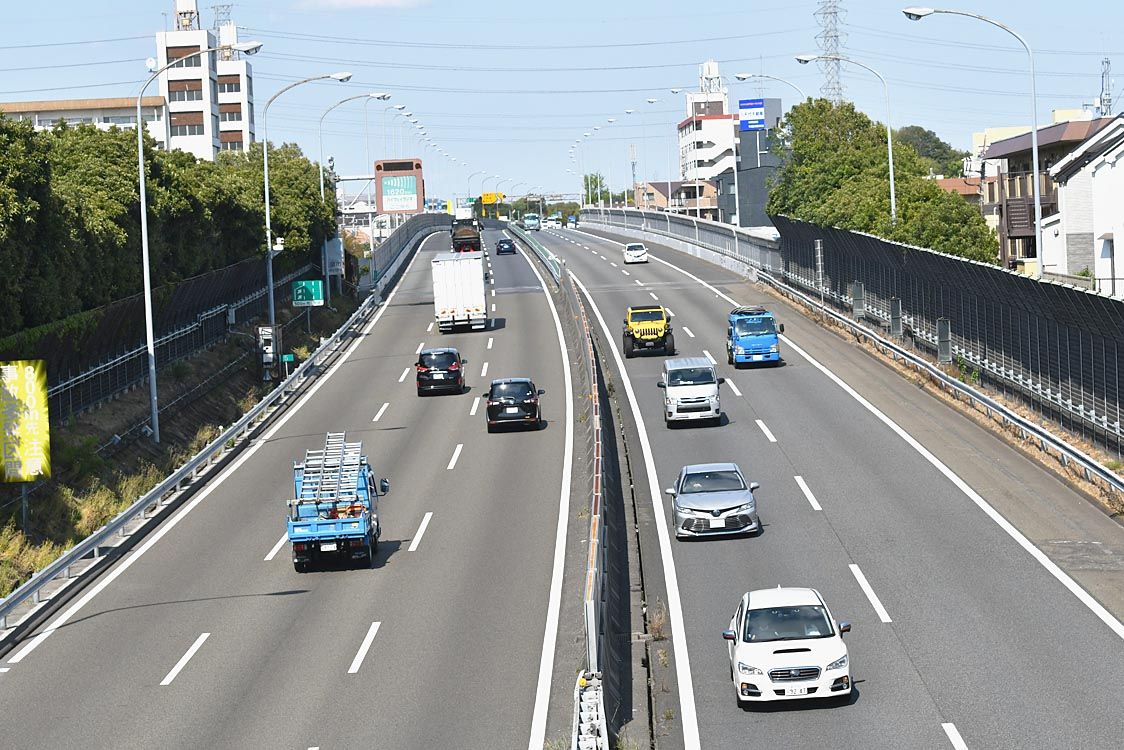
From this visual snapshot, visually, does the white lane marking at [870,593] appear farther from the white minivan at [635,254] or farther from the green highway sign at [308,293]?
the white minivan at [635,254]

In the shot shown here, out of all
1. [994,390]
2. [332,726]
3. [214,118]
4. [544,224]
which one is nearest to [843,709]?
[332,726]

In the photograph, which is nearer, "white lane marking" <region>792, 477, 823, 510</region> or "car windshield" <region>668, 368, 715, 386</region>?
"white lane marking" <region>792, 477, 823, 510</region>

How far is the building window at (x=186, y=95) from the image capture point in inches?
5261

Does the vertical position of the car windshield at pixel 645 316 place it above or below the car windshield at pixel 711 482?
above

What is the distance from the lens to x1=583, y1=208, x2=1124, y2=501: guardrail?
32.3 metres

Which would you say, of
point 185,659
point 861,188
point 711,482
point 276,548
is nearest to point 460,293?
point 861,188

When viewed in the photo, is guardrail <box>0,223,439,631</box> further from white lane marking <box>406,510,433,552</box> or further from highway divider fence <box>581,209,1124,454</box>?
highway divider fence <box>581,209,1124,454</box>

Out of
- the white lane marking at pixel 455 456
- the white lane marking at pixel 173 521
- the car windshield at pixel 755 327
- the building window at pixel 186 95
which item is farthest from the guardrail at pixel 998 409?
the building window at pixel 186 95

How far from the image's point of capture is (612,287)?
281ft

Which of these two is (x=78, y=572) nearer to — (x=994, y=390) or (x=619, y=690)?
(x=619, y=690)

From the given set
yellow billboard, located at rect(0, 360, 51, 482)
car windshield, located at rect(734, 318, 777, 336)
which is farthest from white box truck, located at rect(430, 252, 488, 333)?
yellow billboard, located at rect(0, 360, 51, 482)

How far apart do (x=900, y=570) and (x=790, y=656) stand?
25.9 ft

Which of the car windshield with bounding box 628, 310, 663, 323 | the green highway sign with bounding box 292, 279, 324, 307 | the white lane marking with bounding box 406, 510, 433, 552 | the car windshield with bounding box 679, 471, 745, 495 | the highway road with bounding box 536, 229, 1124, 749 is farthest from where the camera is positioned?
the green highway sign with bounding box 292, 279, 324, 307

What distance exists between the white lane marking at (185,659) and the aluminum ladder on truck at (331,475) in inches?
177
